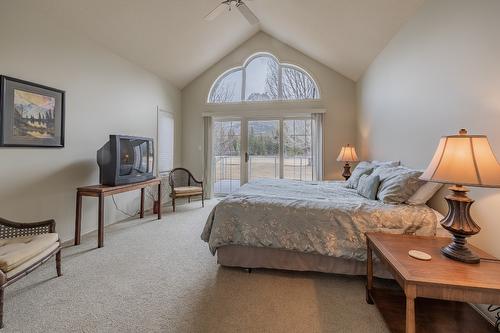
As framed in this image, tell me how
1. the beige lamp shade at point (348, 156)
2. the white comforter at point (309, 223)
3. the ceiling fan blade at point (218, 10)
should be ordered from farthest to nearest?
the beige lamp shade at point (348, 156)
the ceiling fan blade at point (218, 10)
the white comforter at point (309, 223)

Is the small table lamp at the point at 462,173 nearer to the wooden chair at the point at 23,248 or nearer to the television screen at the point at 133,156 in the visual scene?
the wooden chair at the point at 23,248

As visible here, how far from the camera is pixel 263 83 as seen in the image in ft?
17.7

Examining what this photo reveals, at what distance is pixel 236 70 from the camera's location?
5.52 m

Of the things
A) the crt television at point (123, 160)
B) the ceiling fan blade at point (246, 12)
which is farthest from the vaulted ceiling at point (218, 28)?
the crt television at point (123, 160)

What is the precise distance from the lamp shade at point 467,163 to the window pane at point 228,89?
459 cm

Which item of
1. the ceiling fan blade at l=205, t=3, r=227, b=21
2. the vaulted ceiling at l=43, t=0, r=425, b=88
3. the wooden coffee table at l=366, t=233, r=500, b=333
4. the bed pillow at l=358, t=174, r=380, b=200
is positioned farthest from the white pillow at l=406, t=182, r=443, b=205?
the ceiling fan blade at l=205, t=3, r=227, b=21

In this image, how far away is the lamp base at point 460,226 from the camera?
1.34 m

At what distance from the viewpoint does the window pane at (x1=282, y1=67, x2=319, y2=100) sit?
512 centimetres

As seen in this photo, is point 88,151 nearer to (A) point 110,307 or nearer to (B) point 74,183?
(B) point 74,183

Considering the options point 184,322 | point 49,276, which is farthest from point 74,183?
point 184,322

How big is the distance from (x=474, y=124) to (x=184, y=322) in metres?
2.52

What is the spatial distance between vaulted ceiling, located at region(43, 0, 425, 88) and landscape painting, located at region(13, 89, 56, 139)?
1016 mm

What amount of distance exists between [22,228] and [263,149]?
4215 mm

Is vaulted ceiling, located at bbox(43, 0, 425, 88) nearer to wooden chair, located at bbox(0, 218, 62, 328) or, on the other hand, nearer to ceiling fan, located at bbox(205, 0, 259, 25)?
ceiling fan, located at bbox(205, 0, 259, 25)
